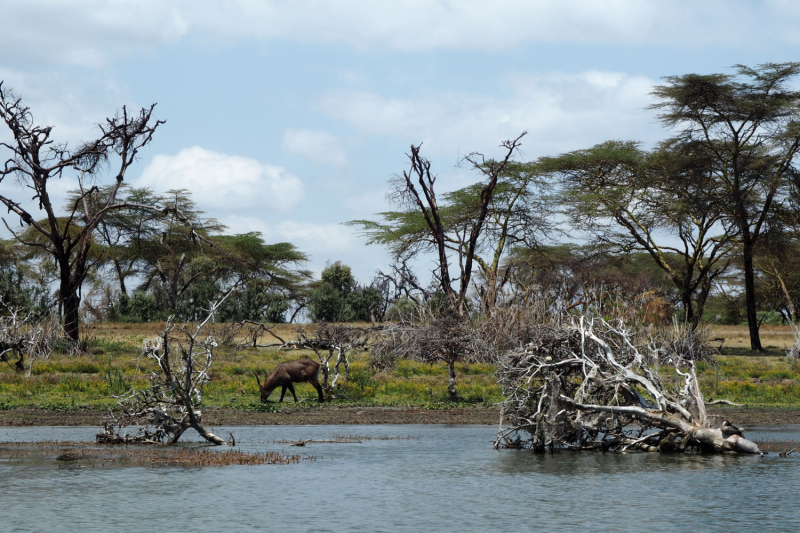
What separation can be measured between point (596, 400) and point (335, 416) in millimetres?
8685

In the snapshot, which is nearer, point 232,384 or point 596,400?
point 596,400

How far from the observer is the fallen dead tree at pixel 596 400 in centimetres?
1850

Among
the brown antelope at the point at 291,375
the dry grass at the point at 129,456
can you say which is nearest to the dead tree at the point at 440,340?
the brown antelope at the point at 291,375

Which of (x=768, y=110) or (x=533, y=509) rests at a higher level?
(x=768, y=110)

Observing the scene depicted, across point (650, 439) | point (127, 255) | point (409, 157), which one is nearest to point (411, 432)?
point (650, 439)

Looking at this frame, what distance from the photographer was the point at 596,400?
20.3 metres

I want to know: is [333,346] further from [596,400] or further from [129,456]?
[129,456]

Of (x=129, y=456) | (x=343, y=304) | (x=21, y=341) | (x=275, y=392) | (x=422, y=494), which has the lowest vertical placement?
(x=422, y=494)

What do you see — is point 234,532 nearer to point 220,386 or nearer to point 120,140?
point 220,386

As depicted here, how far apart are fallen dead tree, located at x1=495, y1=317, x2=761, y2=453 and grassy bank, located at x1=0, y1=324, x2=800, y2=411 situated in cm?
1002

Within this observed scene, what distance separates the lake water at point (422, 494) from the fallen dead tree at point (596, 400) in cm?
47

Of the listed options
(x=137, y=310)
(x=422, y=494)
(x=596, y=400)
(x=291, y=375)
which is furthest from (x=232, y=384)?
(x=137, y=310)

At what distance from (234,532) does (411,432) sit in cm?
1151

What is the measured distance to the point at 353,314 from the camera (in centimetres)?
5919
